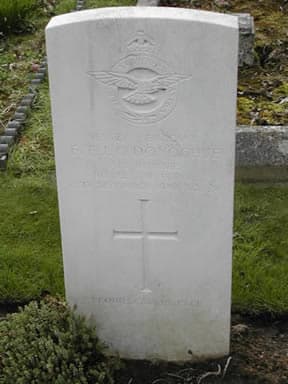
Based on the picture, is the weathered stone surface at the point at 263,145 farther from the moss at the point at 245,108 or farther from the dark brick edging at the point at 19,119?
the dark brick edging at the point at 19,119

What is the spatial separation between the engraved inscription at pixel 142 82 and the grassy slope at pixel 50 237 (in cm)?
145

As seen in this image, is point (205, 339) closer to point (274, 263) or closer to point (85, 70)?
point (274, 263)

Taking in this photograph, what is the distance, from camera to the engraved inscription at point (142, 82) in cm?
321

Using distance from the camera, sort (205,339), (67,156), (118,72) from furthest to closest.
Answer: (205,339) < (67,156) < (118,72)

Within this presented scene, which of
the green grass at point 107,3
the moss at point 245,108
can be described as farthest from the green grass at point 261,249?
the green grass at point 107,3

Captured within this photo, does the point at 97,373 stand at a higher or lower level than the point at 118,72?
lower

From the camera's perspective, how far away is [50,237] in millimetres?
4930

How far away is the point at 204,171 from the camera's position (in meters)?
3.43

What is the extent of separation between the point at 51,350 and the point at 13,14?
5481 mm

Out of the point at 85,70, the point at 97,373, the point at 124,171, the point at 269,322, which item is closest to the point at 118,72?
the point at 85,70

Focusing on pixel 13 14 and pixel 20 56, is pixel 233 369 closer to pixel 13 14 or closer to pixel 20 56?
pixel 20 56

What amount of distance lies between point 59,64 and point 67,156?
0.43m

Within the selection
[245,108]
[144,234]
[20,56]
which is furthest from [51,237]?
[20,56]

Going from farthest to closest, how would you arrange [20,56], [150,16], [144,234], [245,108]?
[20,56]
[245,108]
[144,234]
[150,16]
